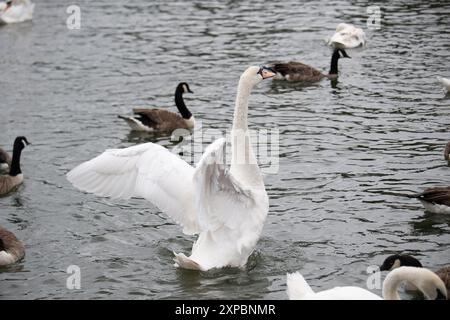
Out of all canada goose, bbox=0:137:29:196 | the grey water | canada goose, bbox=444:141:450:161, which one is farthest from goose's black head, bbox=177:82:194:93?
canada goose, bbox=444:141:450:161

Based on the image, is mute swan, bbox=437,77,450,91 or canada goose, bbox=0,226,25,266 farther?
mute swan, bbox=437,77,450,91

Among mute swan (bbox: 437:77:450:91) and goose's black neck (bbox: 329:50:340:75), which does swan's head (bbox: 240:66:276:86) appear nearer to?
mute swan (bbox: 437:77:450:91)

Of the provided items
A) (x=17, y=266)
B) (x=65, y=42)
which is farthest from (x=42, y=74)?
(x=17, y=266)

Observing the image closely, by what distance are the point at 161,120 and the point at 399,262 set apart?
730 cm

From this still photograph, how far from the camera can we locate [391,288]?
8.02 metres

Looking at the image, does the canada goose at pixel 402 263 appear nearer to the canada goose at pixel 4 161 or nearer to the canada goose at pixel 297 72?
the canada goose at pixel 4 161

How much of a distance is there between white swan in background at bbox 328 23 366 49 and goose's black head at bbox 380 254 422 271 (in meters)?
10.8

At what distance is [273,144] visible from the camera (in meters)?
15.0

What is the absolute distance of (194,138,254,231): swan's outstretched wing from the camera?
856 centimetres

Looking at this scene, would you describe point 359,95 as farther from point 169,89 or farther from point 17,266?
point 17,266

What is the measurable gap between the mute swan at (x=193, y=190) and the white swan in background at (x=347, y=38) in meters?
10.1

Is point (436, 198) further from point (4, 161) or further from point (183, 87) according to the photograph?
point (4, 161)

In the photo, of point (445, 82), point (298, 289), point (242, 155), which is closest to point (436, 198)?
point (242, 155)
